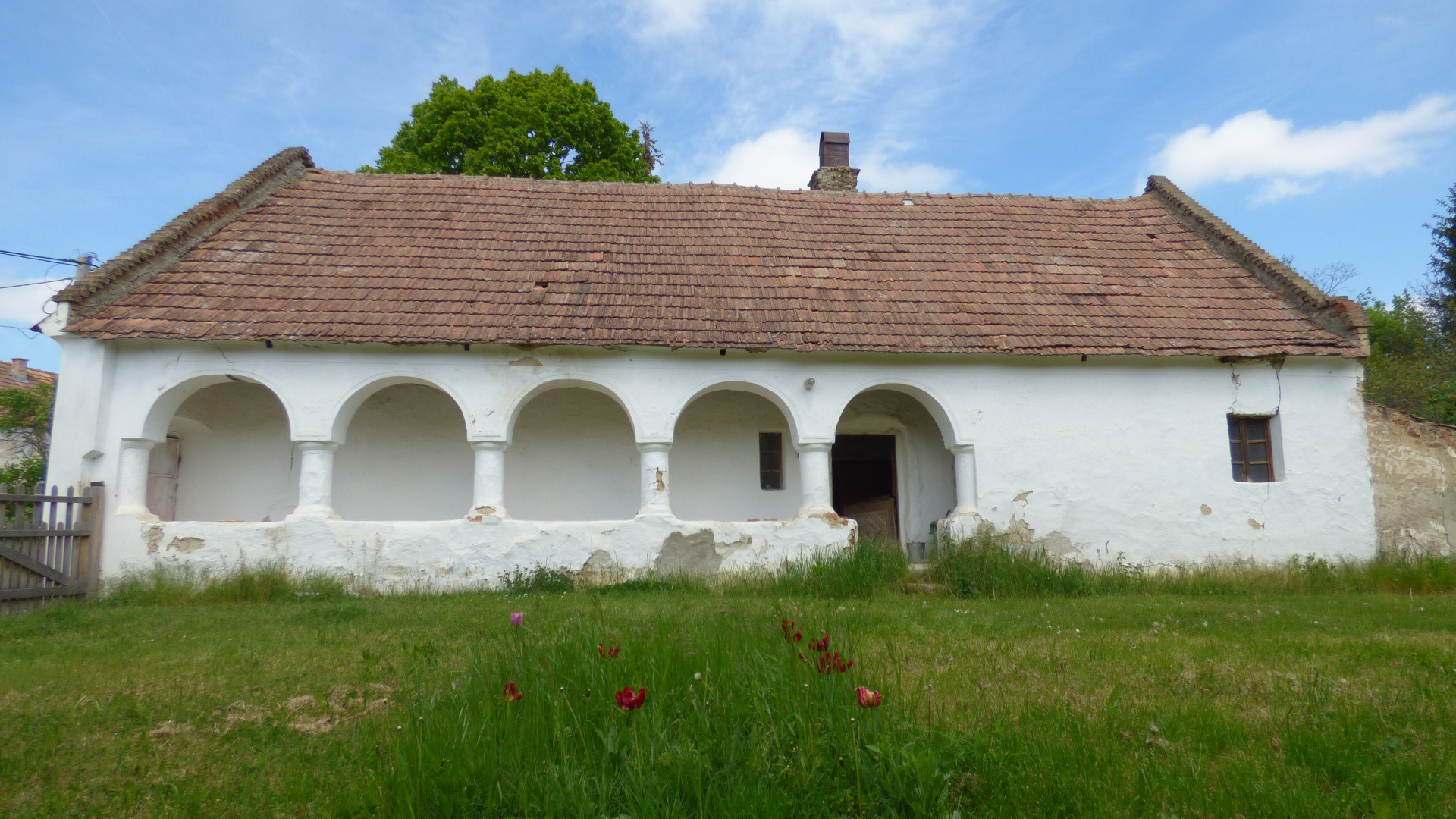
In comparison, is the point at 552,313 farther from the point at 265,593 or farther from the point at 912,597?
the point at 912,597

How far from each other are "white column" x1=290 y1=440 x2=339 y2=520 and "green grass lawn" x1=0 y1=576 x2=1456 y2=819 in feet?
13.1

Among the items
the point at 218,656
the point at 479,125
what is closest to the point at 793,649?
the point at 218,656

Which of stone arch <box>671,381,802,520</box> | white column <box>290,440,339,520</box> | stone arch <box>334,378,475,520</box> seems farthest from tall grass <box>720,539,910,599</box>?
white column <box>290,440,339,520</box>

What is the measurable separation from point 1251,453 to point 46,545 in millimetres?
14372

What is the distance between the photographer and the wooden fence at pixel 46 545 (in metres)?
8.09

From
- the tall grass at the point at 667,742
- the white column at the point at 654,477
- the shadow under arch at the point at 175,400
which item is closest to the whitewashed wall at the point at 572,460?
the white column at the point at 654,477

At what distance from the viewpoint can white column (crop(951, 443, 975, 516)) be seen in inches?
411

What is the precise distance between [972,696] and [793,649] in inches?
48.6

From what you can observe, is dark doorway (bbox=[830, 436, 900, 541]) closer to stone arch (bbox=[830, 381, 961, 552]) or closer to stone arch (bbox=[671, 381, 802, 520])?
stone arch (bbox=[830, 381, 961, 552])

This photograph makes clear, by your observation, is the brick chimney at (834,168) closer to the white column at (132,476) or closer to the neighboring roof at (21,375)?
the white column at (132,476)

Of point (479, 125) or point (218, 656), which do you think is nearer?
point (218, 656)

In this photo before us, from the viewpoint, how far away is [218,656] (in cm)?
570

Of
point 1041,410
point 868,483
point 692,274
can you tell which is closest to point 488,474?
point 692,274

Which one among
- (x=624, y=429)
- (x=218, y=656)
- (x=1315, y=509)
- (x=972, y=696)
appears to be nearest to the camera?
(x=972, y=696)
